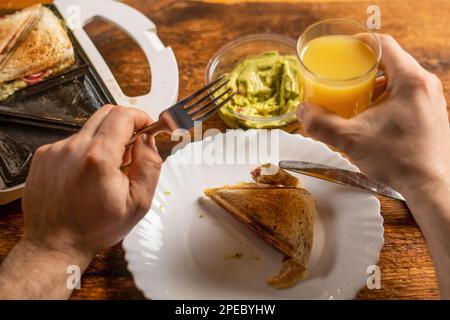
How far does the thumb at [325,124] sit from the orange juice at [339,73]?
2.7 inches

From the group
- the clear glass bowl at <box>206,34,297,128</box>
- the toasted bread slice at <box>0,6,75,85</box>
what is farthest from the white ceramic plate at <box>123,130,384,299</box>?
the toasted bread slice at <box>0,6,75,85</box>

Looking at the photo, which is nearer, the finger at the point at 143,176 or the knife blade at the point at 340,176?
the finger at the point at 143,176

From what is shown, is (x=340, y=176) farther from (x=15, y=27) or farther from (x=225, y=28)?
(x=15, y=27)

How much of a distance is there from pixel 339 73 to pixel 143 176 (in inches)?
21.8

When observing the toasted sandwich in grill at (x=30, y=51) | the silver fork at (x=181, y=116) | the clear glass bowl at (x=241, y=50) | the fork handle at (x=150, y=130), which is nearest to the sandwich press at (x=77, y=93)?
the toasted sandwich in grill at (x=30, y=51)

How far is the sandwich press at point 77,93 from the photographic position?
1.78 meters

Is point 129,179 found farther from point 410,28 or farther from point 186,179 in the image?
point 410,28

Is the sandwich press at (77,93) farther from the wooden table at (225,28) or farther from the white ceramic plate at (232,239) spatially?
the white ceramic plate at (232,239)

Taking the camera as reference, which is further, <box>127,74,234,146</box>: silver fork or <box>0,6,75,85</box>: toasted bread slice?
<box>0,6,75,85</box>: toasted bread slice

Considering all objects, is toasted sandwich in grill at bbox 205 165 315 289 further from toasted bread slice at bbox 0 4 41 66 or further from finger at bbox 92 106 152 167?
toasted bread slice at bbox 0 4 41 66

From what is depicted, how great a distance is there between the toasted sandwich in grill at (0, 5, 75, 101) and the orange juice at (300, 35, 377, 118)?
36.9 inches

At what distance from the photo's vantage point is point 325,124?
1.29m

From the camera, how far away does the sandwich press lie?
70.2 inches

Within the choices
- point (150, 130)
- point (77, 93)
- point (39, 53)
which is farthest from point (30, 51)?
point (150, 130)
